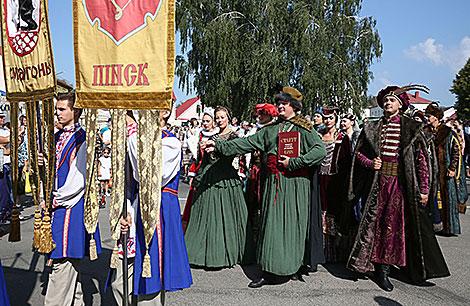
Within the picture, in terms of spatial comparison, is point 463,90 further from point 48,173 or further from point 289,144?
point 48,173

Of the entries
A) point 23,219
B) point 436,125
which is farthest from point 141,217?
point 436,125

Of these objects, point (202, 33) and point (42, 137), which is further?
point (202, 33)

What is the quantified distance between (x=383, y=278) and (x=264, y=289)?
127 centimetres

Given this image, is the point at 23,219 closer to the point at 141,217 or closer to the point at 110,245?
the point at 110,245

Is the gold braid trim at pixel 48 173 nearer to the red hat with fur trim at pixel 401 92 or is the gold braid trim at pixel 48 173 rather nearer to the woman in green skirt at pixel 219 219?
the woman in green skirt at pixel 219 219

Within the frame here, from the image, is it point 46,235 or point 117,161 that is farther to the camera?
point 46,235

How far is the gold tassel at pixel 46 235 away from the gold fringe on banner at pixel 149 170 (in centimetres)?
86

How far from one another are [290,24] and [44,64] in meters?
21.8

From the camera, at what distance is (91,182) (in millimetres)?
3002

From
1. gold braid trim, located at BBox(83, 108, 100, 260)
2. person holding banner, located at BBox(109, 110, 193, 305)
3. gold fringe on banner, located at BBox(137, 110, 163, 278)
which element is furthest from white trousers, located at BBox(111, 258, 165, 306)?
gold fringe on banner, located at BBox(137, 110, 163, 278)

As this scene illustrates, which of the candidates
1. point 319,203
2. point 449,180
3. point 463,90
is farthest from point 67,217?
point 463,90

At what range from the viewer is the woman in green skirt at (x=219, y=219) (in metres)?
5.14

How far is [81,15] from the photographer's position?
2.75m

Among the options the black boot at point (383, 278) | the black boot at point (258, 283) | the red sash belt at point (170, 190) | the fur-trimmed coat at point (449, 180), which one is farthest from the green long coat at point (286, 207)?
the fur-trimmed coat at point (449, 180)
